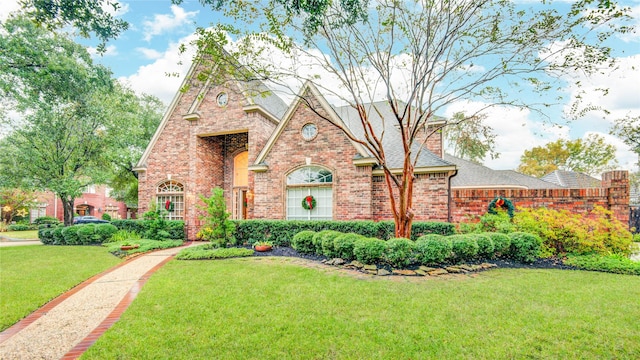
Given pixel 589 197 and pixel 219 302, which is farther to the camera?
pixel 589 197

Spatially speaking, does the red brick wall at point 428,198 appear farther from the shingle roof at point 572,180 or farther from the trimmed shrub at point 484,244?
the shingle roof at point 572,180

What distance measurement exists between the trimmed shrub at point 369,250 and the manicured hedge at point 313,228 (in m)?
2.59

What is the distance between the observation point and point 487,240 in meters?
7.54

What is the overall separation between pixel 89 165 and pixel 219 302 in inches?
621

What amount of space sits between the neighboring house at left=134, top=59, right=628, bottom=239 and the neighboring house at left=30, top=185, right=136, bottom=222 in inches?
831

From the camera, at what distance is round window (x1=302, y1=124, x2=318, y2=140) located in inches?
481

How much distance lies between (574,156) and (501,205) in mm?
32486

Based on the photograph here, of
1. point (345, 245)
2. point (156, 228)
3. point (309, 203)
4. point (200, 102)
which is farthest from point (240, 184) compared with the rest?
point (345, 245)

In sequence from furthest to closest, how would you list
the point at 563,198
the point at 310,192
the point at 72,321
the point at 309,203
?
the point at 310,192, the point at 309,203, the point at 563,198, the point at 72,321

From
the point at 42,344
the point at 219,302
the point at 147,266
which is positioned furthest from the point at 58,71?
the point at 219,302

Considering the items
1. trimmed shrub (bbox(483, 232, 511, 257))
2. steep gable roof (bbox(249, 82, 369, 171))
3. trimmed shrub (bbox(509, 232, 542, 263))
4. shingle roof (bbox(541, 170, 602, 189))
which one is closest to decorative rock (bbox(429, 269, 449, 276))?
trimmed shrub (bbox(483, 232, 511, 257))

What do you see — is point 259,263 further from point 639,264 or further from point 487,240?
point 639,264

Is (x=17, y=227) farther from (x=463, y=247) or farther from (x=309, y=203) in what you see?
(x=463, y=247)

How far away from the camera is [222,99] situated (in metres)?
14.3
